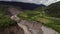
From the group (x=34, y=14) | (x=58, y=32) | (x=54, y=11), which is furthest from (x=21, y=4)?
(x=58, y=32)

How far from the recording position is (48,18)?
1399mm

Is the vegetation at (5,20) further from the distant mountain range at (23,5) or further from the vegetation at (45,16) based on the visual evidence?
the distant mountain range at (23,5)

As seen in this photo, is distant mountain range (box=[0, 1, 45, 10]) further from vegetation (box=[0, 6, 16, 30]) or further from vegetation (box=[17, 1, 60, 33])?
vegetation (box=[0, 6, 16, 30])

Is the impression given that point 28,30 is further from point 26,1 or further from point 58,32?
point 26,1

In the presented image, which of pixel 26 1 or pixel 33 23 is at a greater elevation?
pixel 26 1

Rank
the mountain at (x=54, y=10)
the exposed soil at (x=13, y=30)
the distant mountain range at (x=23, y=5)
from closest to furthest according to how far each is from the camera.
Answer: the exposed soil at (x=13, y=30) → the mountain at (x=54, y=10) → the distant mountain range at (x=23, y=5)

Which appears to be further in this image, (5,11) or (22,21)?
(5,11)

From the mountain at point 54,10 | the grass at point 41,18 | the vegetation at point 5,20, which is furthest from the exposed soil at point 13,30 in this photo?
the mountain at point 54,10

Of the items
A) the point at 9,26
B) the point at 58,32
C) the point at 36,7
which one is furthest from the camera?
the point at 36,7

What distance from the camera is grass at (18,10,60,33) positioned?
128 cm

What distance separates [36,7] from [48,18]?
13.1 inches

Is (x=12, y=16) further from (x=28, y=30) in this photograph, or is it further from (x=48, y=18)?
(x=48, y=18)

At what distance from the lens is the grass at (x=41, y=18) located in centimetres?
128

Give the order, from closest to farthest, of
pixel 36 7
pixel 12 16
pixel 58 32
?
pixel 58 32 < pixel 12 16 < pixel 36 7
